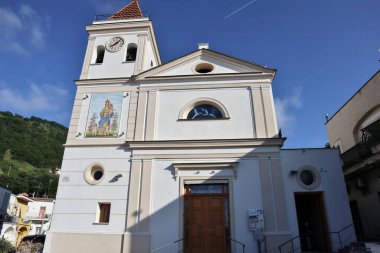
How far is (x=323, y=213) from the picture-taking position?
455 inches

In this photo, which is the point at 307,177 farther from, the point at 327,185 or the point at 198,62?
the point at 198,62

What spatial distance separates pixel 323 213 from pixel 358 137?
8.85m

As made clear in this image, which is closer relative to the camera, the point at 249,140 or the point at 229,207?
the point at 229,207

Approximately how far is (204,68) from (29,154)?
254 feet

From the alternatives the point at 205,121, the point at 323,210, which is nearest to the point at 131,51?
the point at 205,121

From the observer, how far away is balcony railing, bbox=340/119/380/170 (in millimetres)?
13211

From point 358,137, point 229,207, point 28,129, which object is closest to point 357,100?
point 358,137

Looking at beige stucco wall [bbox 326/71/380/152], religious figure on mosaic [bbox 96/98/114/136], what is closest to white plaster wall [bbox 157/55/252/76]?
religious figure on mosaic [bbox 96/98/114/136]

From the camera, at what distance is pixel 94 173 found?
12805 millimetres

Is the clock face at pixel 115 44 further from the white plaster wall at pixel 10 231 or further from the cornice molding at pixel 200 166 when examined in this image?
the white plaster wall at pixel 10 231

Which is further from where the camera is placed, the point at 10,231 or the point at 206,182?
the point at 10,231

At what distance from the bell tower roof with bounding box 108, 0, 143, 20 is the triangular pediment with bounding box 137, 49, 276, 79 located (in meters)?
4.56

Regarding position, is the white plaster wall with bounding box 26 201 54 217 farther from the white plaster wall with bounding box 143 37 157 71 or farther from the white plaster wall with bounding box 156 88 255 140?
the white plaster wall with bounding box 156 88 255 140

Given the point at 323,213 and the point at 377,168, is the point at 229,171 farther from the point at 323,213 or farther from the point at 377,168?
the point at 377,168
